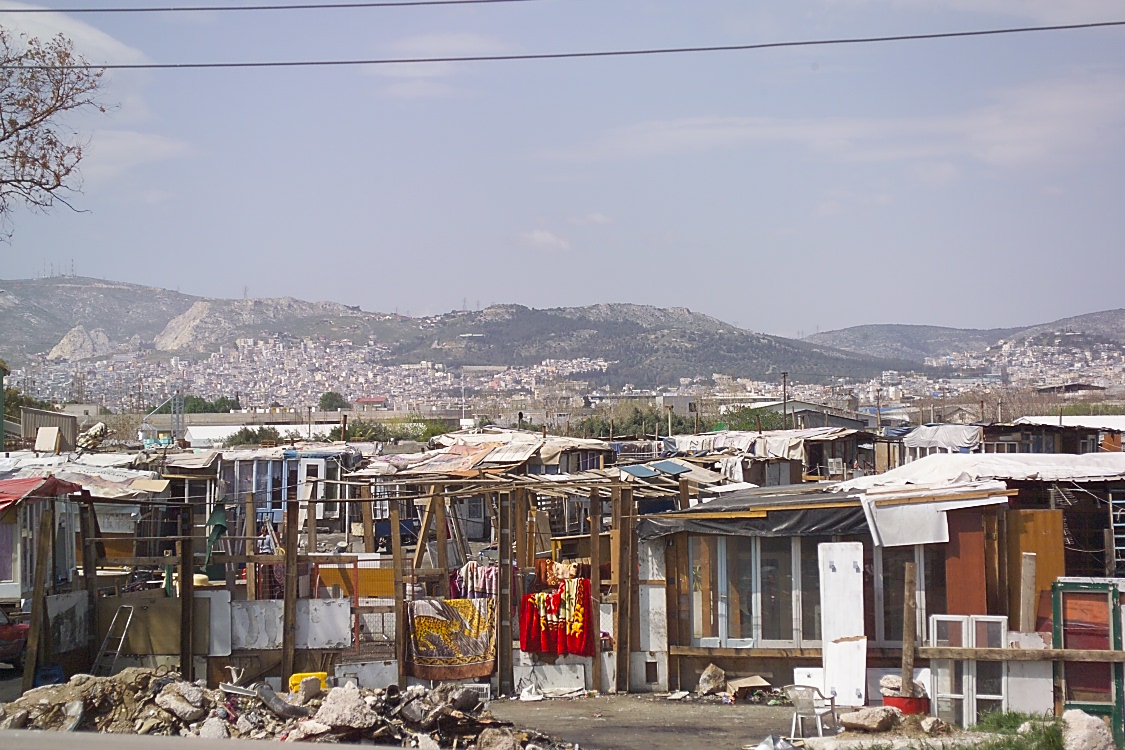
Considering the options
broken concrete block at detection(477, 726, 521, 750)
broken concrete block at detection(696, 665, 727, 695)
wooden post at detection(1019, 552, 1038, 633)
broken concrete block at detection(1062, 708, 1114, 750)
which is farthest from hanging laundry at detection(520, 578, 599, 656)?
broken concrete block at detection(1062, 708, 1114, 750)

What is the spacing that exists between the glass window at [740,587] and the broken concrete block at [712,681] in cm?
41

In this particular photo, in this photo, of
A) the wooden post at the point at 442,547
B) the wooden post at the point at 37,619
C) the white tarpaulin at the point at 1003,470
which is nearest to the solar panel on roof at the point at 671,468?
the white tarpaulin at the point at 1003,470

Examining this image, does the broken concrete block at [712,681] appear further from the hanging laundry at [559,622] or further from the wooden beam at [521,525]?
the wooden beam at [521,525]

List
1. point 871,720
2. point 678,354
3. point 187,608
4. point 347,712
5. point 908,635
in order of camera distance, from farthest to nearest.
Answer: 1. point 678,354
2. point 187,608
3. point 908,635
4. point 871,720
5. point 347,712

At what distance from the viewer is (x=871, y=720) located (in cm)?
920

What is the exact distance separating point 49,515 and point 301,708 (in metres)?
3.89

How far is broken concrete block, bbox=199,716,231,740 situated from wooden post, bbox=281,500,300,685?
2.26 m

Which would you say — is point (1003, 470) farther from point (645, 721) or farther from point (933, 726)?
point (645, 721)

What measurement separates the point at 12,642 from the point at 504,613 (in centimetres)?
569

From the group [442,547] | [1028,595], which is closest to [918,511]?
[1028,595]

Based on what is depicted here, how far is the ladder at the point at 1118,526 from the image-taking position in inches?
481

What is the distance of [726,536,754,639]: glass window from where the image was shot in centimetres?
1160

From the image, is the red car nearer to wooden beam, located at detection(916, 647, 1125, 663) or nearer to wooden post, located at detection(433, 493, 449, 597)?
wooden post, located at detection(433, 493, 449, 597)

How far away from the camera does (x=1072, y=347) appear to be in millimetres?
190250
